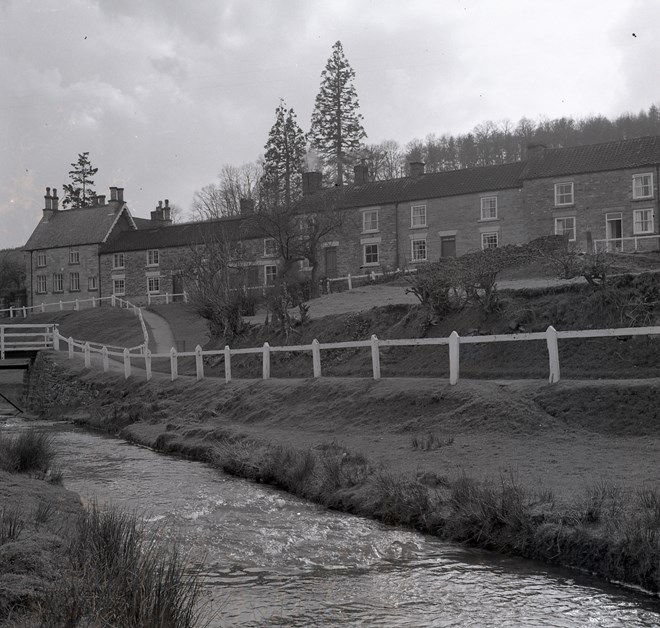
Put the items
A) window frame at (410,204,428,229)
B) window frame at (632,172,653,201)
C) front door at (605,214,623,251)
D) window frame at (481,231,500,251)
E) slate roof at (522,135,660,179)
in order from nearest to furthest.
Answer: window frame at (632,172,653,201) → slate roof at (522,135,660,179) → front door at (605,214,623,251) → window frame at (481,231,500,251) → window frame at (410,204,428,229)

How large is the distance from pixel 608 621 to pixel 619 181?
4301cm

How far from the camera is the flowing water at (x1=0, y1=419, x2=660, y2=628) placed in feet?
23.4

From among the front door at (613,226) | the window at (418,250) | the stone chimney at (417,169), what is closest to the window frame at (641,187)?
the front door at (613,226)

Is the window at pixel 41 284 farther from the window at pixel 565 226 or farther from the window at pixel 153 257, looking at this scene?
the window at pixel 565 226

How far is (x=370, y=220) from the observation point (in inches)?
2175

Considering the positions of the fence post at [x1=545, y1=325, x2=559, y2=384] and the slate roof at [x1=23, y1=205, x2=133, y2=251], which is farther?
the slate roof at [x1=23, y1=205, x2=133, y2=251]

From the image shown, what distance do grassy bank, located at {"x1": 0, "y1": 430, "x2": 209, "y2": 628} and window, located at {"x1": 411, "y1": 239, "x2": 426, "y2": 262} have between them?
44.1m

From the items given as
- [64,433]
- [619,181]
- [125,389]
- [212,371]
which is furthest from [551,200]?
[64,433]

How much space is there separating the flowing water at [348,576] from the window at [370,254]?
42703mm

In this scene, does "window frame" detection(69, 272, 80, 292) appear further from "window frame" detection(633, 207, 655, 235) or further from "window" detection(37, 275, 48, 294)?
"window frame" detection(633, 207, 655, 235)

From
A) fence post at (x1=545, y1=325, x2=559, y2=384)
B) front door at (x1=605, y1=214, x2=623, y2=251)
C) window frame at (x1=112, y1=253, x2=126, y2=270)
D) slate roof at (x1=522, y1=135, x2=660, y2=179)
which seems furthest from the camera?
window frame at (x1=112, y1=253, x2=126, y2=270)

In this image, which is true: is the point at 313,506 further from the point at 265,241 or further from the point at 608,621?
the point at 265,241

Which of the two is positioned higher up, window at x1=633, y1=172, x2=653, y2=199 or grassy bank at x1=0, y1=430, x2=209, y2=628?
window at x1=633, y1=172, x2=653, y2=199

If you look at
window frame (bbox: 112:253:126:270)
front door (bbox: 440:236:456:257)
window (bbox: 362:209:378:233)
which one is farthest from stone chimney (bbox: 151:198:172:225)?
front door (bbox: 440:236:456:257)
